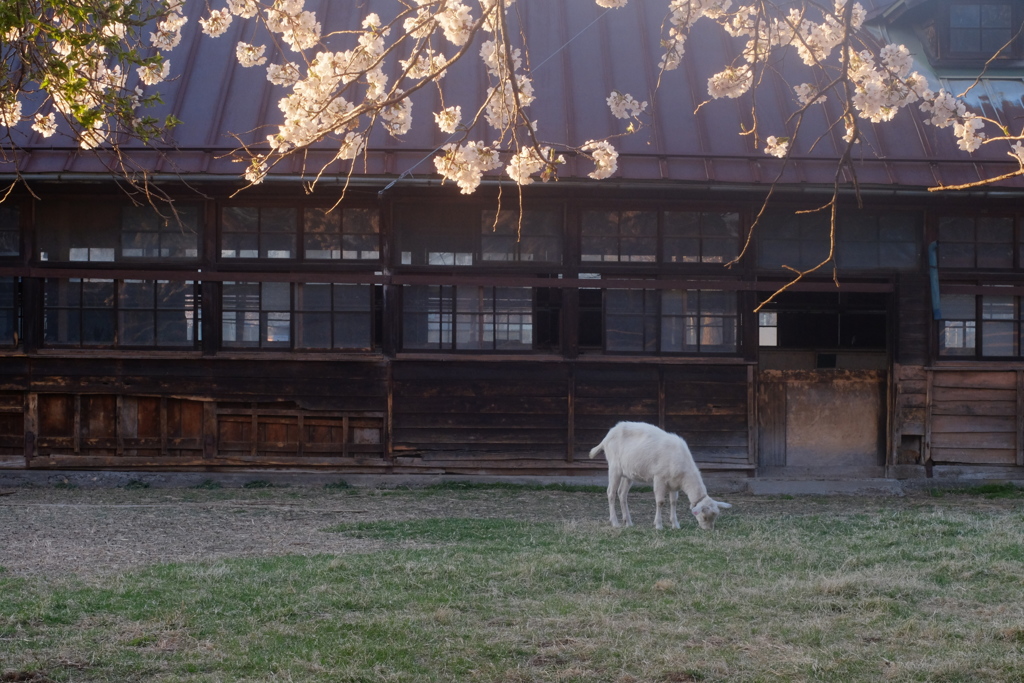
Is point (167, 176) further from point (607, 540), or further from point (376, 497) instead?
point (607, 540)

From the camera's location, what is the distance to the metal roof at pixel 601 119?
40.8 ft

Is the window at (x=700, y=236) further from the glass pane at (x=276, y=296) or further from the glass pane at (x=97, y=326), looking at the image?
the glass pane at (x=97, y=326)

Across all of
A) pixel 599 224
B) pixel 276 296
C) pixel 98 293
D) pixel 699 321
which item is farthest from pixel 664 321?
pixel 98 293

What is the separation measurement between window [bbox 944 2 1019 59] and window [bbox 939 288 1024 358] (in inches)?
156

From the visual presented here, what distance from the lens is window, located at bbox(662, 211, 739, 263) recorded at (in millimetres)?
13070

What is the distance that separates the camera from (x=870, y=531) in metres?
9.22

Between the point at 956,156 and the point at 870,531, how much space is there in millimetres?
6186

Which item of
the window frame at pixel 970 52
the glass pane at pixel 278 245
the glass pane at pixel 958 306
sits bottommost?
the glass pane at pixel 958 306

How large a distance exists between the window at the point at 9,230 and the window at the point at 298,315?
8.89 feet

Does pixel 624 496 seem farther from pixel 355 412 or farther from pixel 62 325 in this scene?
pixel 62 325

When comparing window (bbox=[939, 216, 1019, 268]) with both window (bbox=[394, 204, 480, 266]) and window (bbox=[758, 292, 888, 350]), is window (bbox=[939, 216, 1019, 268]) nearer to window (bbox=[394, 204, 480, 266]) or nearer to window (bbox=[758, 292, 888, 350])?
window (bbox=[758, 292, 888, 350])

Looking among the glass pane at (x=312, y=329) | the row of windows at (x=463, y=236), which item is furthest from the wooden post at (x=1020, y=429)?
the glass pane at (x=312, y=329)

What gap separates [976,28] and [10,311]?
45.9ft

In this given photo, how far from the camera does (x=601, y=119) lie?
13430 mm
